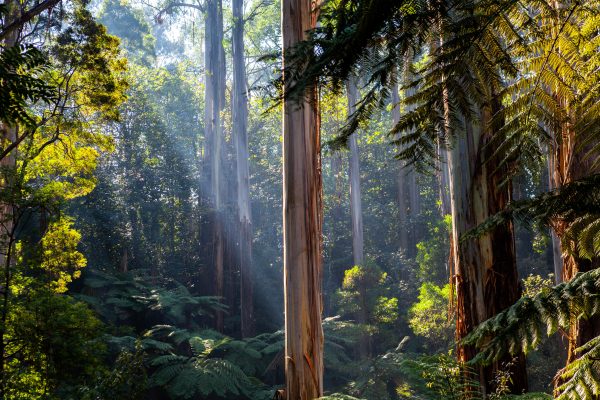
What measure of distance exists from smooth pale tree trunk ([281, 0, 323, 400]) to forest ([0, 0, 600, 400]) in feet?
0.07

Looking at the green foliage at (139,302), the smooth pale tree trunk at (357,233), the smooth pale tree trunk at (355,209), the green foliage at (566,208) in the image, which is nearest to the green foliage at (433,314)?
the smooth pale tree trunk at (357,233)

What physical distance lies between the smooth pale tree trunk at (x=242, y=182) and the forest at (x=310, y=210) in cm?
11

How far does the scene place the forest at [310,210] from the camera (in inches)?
113

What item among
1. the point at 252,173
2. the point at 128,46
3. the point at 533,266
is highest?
the point at 128,46

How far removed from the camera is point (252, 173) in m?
29.1

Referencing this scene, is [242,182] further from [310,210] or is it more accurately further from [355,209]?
[310,210]

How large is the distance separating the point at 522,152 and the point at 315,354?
9.85ft

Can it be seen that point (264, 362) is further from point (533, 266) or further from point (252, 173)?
point (252, 173)

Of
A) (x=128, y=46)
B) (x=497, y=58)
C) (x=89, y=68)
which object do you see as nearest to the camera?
(x=497, y=58)

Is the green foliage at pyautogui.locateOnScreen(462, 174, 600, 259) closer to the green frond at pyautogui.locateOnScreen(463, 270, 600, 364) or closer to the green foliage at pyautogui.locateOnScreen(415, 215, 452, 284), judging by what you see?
the green frond at pyautogui.locateOnScreen(463, 270, 600, 364)

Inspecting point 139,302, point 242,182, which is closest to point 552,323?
point 139,302

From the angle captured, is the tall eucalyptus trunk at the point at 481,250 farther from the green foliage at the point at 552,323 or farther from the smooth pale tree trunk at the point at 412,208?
the smooth pale tree trunk at the point at 412,208

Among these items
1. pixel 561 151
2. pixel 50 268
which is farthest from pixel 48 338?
pixel 561 151

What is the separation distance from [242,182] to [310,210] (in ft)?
54.8
